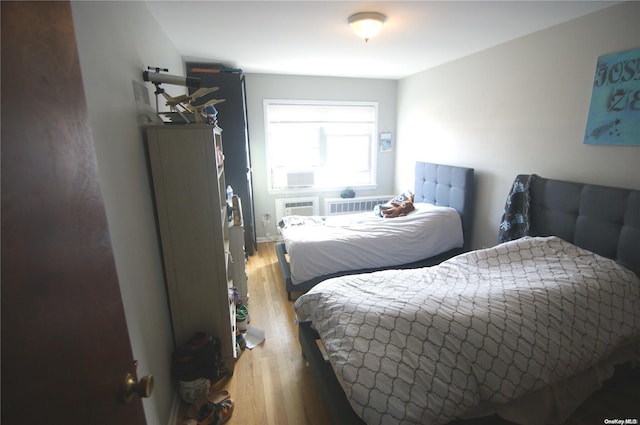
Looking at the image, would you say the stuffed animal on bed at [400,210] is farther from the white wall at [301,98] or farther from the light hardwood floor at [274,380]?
the light hardwood floor at [274,380]

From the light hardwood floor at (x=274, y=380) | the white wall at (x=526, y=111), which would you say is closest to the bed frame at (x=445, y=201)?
the white wall at (x=526, y=111)

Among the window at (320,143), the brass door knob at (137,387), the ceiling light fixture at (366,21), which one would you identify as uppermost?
the ceiling light fixture at (366,21)

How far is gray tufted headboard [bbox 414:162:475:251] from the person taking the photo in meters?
3.10

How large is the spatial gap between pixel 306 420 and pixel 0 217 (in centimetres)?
176

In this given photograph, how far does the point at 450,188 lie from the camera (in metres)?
3.35

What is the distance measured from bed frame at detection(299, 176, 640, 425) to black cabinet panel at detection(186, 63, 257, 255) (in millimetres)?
2250

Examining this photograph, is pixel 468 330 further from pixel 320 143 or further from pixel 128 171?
pixel 320 143

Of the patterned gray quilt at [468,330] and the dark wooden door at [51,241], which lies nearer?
the dark wooden door at [51,241]

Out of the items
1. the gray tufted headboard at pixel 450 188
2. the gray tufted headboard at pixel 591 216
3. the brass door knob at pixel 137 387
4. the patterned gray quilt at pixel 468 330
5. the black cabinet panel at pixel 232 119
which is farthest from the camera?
the black cabinet panel at pixel 232 119

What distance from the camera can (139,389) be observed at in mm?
742

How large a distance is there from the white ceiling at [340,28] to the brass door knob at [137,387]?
200cm

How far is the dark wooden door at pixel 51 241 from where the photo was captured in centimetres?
44

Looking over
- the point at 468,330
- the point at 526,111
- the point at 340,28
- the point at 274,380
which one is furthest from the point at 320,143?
the point at 468,330

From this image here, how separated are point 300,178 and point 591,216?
3.25 m
